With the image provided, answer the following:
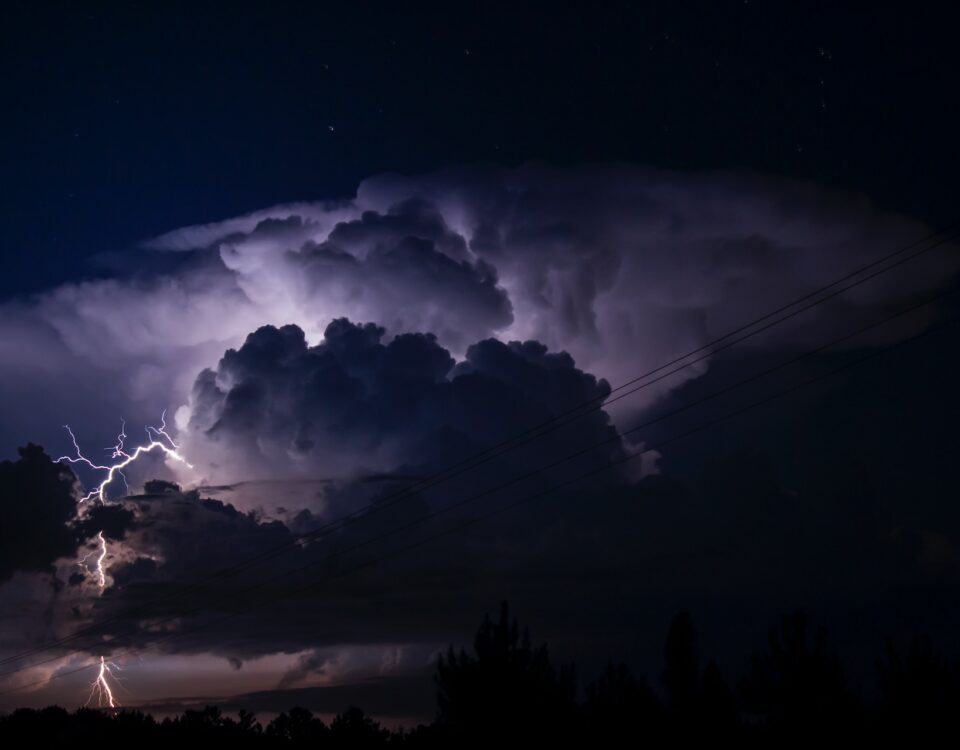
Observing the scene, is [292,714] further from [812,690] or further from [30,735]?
[812,690]

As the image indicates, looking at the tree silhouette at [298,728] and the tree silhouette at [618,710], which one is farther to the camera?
the tree silhouette at [298,728]

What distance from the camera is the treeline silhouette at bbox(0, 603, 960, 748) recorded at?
33.7m

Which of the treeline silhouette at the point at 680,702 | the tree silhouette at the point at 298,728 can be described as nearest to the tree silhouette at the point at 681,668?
the treeline silhouette at the point at 680,702

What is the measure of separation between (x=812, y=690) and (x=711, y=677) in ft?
15.7

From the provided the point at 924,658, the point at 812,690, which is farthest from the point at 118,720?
the point at 924,658

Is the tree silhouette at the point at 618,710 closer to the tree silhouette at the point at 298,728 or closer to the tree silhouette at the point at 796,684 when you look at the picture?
the tree silhouette at the point at 796,684

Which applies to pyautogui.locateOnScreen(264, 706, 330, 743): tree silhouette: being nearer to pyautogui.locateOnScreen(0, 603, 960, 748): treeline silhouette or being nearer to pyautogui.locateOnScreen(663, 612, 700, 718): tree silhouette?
pyautogui.locateOnScreen(0, 603, 960, 748): treeline silhouette

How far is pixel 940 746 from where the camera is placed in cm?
3131

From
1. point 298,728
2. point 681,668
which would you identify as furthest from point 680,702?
point 298,728

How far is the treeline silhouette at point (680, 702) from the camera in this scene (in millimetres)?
33719

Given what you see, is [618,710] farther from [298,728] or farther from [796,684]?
[298,728]

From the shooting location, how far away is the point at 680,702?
133ft

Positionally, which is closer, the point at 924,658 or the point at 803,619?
the point at 924,658

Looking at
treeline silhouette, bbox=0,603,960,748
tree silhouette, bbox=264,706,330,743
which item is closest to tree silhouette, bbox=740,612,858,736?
treeline silhouette, bbox=0,603,960,748
